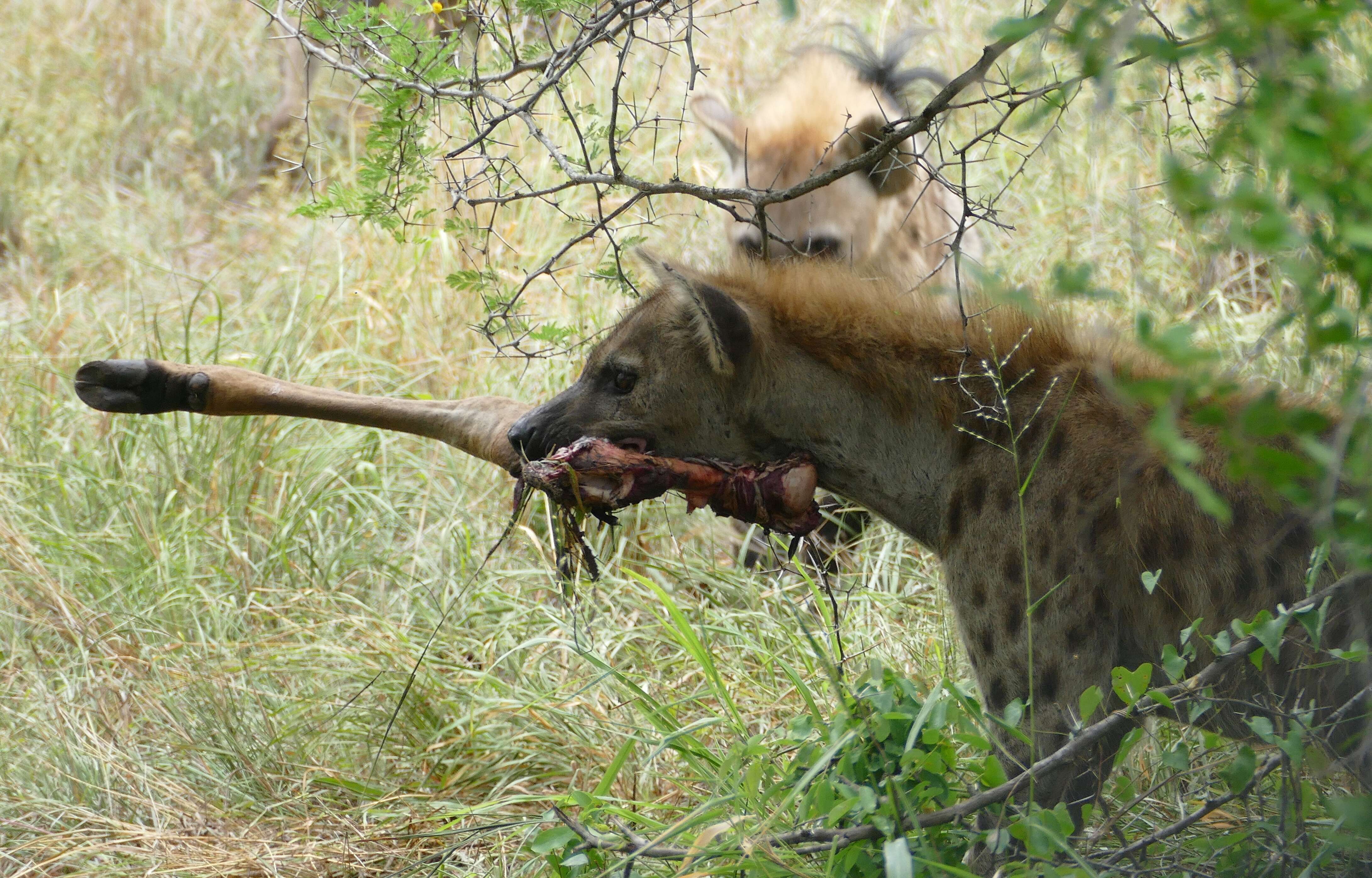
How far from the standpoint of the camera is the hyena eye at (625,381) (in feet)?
9.97

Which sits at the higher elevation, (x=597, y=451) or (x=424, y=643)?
(x=597, y=451)

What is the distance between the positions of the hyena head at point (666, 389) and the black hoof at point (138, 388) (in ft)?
2.85

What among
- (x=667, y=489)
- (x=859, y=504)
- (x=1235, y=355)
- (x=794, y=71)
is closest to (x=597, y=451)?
(x=667, y=489)

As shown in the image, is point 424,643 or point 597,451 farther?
point 424,643

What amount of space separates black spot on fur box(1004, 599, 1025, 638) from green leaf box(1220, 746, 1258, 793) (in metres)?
0.60

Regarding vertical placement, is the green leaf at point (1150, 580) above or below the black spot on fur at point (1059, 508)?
below

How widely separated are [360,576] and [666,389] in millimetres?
2288

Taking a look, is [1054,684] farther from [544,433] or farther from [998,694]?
[544,433]

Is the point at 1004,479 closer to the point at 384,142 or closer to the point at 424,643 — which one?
the point at 384,142

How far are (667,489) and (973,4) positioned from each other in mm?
6045

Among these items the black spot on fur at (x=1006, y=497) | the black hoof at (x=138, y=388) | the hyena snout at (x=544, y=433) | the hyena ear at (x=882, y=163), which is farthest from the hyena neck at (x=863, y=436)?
the hyena ear at (x=882, y=163)

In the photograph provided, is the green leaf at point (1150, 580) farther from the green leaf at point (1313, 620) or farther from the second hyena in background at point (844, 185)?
the second hyena in background at point (844, 185)

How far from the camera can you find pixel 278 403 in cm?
325

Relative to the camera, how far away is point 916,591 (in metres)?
4.26
